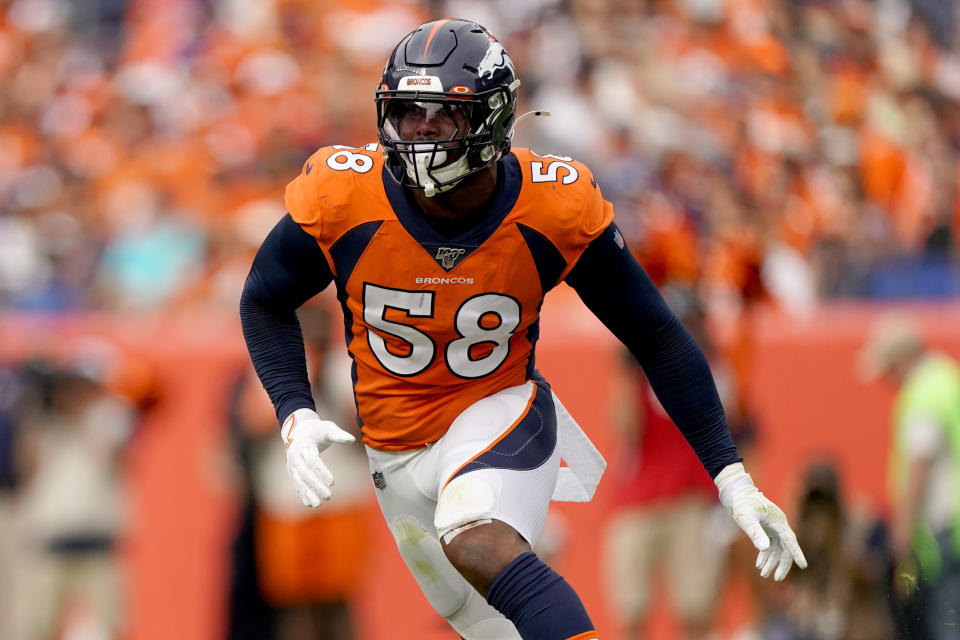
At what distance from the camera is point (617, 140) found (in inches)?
A: 383

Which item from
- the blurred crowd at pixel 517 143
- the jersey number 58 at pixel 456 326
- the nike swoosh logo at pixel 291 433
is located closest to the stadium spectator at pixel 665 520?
the blurred crowd at pixel 517 143

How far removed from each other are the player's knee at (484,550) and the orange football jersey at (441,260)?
0.45 metres

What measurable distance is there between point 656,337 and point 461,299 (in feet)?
1.83

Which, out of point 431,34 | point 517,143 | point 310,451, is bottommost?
point 517,143

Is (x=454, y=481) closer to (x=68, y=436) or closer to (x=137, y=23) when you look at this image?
(x=68, y=436)

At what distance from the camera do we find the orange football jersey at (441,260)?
12.4ft

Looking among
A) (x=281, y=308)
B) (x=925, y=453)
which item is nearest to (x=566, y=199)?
(x=281, y=308)

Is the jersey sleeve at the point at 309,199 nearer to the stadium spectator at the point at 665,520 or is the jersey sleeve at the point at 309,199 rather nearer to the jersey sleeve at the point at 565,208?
the jersey sleeve at the point at 565,208

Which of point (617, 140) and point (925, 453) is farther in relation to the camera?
point (617, 140)

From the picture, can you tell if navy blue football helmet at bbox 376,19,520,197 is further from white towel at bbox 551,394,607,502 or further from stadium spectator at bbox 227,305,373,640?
stadium spectator at bbox 227,305,373,640

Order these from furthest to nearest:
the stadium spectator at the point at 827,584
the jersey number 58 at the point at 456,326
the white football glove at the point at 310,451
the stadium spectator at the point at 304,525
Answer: the stadium spectator at the point at 304,525 < the stadium spectator at the point at 827,584 < the jersey number 58 at the point at 456,326 < the white football glove at the point at 310,451

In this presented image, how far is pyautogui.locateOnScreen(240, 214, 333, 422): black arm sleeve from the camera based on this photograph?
154 inches

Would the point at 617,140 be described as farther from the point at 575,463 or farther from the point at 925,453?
the point at 575,463

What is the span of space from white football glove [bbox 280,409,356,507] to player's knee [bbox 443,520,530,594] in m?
0.35
